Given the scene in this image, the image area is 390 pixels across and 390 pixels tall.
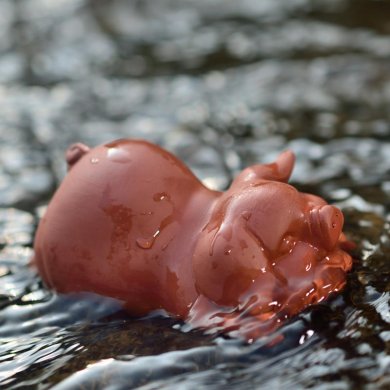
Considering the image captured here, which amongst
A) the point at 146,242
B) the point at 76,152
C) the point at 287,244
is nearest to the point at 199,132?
the point at 76,152

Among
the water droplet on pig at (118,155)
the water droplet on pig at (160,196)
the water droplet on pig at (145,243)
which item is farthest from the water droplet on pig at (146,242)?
the water droplet on pig at (118,155)

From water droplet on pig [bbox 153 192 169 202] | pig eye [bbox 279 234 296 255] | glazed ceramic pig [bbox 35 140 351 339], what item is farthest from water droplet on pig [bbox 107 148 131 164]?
pig eye [bbox 279 234 296 255]

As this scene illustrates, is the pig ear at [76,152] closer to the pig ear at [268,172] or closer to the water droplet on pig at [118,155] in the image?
the water droplet on pig at [118,155]

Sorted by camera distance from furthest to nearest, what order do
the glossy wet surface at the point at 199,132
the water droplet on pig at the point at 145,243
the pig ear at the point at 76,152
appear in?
the pig ear at the point at 76,152 → the water droplet on pig at the point at 145,243 → the glossy wet surface at the point at 199,132

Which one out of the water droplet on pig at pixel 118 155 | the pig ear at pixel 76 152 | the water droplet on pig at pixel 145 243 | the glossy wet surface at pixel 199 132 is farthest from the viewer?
the pig ear at pixel 76 152

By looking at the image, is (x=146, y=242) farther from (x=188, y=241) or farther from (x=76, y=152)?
(x=76, y=152)

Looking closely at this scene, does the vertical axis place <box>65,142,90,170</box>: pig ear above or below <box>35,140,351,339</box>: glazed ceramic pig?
above

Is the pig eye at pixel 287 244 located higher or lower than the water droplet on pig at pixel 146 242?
lower

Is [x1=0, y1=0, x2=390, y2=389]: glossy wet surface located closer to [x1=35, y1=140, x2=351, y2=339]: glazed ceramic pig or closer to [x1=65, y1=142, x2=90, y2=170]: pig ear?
[x1=35, y1=140, x2=351, y2=339]: glazed ceramic pig

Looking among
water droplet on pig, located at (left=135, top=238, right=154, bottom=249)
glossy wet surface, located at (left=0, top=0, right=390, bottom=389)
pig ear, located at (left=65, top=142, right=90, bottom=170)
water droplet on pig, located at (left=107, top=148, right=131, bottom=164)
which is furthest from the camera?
pig ear, located at (left=65, top=142, right=90, bottom=170)
